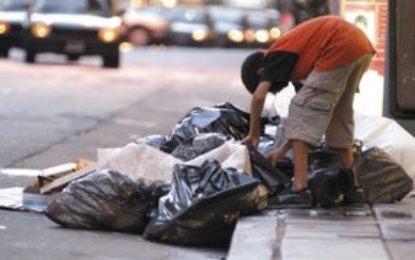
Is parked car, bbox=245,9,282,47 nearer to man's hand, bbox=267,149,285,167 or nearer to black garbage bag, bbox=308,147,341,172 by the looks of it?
black garbage bag, bbox=308,147,341,172

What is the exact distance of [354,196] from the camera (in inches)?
319

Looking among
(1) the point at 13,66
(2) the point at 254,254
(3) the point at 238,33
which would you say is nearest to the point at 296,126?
(2) the point at 254,254

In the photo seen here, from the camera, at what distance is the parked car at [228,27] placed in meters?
47.2

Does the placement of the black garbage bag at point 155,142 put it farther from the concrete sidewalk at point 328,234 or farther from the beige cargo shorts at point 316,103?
the concrete sidewalk at point 328,234

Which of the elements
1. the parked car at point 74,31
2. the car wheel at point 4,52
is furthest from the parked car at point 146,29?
the parked car at point 74,31

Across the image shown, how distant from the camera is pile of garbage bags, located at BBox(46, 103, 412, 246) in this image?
7.34m

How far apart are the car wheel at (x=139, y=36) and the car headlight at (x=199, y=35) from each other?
2.01 metres

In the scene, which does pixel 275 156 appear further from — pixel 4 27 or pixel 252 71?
pixel 4 27

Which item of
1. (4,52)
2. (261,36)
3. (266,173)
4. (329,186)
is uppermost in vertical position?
(266,173)

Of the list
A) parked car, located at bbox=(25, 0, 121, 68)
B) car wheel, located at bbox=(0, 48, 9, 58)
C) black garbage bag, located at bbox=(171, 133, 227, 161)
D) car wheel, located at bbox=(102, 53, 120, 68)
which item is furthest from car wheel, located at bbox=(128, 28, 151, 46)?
black garbage bag, located at bbox=(171, 133, 227, 161)

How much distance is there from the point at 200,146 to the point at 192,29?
38.0 m

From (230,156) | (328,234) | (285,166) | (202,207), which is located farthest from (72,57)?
(328,234)

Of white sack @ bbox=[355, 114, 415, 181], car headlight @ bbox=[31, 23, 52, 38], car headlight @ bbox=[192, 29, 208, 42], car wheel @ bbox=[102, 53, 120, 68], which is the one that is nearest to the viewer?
white sack @ bbox=[355, 114, 415, 181]

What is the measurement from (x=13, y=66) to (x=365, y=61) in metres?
19.8
